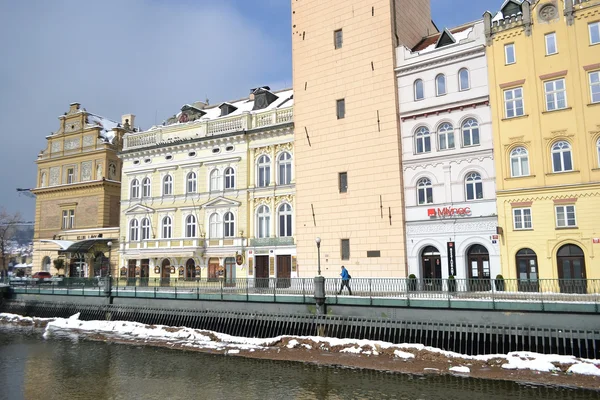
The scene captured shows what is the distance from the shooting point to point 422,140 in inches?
1251

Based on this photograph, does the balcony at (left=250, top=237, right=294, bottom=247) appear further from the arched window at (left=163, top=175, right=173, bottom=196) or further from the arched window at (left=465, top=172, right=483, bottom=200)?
the arched window at (left=465, top=172, right=483, bottom=200)

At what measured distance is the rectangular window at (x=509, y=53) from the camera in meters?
28.9

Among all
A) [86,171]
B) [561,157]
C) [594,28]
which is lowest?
[561,157]

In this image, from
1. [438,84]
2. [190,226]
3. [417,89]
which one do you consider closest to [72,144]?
[190,226]

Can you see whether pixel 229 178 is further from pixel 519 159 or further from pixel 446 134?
pixel 519 159

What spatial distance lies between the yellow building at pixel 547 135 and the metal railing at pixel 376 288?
143 inches

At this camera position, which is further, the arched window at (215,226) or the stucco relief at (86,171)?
the stucco relief at (86,171)

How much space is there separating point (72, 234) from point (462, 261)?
127 ft

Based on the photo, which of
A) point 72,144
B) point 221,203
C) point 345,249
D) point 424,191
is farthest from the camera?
point 72,144

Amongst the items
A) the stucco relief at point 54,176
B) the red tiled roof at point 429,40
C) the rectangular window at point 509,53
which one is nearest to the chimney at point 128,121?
the stucco relief at point 54,176

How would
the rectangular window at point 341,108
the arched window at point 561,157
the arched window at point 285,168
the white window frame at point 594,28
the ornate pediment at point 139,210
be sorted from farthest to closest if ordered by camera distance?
the ornate pediment at point 139,210 → the arched window at point 285,168 → the rectangular window at point 341,108 → the arched window at point 561,157 → the white window frame at point 594,28

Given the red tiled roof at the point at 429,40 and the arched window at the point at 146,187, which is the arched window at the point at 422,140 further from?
the arched window at the point at 146,187

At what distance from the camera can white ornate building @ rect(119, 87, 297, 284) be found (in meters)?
37.9

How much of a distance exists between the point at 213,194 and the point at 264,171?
4.94 metres
